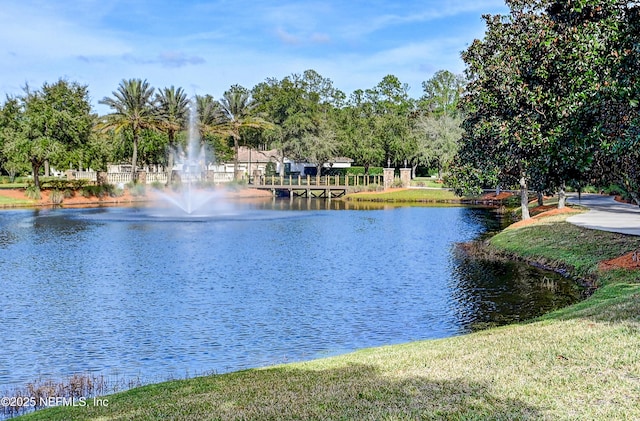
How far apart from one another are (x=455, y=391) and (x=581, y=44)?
1042cm

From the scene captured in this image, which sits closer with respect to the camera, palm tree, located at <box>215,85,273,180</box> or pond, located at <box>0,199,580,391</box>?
pond, located at <box>0,199,580,391</box>

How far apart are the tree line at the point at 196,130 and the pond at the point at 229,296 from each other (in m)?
28.5

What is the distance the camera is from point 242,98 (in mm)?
101625

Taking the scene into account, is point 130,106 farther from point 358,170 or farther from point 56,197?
point 358,170

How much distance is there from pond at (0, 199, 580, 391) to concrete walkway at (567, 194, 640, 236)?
5670 millimetres

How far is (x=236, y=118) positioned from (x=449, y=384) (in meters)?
92.7

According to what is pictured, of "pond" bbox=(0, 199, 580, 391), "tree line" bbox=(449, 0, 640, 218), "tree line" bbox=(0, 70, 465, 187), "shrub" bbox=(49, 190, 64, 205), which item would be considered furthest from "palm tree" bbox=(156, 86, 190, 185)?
"tree line" bbox=(449, 0, 640, 218)

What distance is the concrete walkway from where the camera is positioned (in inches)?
1231

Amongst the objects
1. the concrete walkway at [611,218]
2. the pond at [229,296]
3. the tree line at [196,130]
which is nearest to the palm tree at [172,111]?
the tree line at [196,130]

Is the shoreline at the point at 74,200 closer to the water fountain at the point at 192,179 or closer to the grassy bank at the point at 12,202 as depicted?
the grassy bank at the point at 12,202

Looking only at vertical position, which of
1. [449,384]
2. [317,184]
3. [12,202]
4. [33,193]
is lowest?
[449,384]

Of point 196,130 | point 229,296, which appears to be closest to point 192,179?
point 196,130

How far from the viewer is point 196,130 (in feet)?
316

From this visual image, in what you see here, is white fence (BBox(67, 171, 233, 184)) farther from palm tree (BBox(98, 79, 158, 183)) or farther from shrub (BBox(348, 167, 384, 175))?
shrub (BBox(348, 167, 384, 175))
